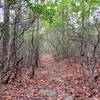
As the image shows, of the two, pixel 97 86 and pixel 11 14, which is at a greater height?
pixel 11 14

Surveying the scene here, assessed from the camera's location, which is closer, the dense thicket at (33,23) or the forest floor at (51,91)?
the dense thicket at (33,23)

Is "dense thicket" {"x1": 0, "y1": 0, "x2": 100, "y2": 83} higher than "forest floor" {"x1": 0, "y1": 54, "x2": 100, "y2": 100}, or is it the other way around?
"dense thicket" {"x1": 0, "y1": 0, "x2": 100, "y2": 83}

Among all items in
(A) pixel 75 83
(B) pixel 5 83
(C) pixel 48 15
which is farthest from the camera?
(A) pixel 75 83

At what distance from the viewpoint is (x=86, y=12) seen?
39.8ft

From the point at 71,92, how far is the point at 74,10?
16.8ft

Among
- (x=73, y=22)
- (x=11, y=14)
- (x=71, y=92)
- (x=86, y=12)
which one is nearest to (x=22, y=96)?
(x=71, y=92)

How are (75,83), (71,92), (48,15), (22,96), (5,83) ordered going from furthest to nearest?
(75,83) < (5,83) < (71,92) < (22,96) < (48,15)

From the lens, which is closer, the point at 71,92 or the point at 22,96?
the point at 22,96

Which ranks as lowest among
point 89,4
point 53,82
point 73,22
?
point 53,82

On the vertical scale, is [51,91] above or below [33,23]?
below

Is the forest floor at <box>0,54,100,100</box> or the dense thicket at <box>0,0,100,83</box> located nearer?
the dense thicket at <box>0,0,100,83</box>

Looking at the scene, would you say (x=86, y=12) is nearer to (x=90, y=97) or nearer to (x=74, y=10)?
(x=74, y=10)

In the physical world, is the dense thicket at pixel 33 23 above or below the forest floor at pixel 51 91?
above

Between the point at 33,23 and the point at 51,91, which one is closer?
the point at 51,91
